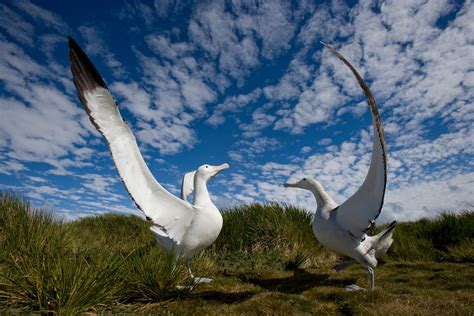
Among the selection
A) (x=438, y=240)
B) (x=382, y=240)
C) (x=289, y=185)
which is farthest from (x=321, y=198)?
(x=438, y=240)

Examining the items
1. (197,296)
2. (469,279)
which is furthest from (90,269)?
(469,279)

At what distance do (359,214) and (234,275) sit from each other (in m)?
2.83

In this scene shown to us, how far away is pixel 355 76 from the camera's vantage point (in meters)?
3.99

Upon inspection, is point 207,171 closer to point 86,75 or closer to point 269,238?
point 86,75

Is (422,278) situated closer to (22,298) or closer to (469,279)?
(469,279)

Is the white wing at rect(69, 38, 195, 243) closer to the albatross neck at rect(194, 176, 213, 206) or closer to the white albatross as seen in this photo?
the albatross neck at rect(194, 176, 213, 206)

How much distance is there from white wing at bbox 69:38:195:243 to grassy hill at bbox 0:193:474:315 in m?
0.67

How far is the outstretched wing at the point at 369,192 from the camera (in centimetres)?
401

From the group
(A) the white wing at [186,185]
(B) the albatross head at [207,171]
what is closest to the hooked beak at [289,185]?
(B) the albatross head at [207,171]

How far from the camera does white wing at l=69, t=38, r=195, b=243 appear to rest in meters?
5.45

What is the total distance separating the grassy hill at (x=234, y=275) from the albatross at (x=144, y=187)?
481 millimetres

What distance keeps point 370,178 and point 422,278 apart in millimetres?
3253

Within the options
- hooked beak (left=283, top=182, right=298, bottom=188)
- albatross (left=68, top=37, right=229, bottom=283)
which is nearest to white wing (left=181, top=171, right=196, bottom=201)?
albatross (left=68, top=37, right=229, bottom=283)

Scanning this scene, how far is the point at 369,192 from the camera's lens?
4.89m
